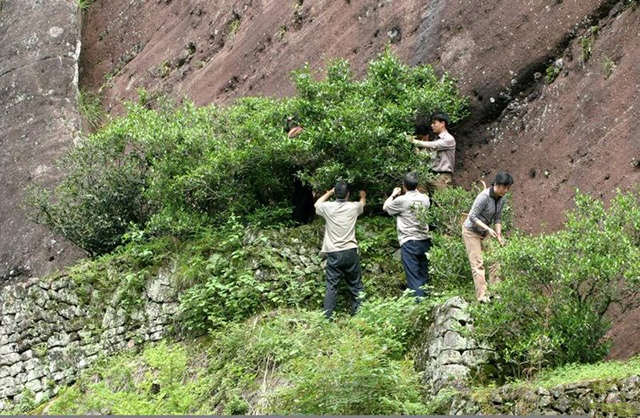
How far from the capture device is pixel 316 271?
41.5 feet

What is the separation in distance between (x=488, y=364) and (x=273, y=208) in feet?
14.2

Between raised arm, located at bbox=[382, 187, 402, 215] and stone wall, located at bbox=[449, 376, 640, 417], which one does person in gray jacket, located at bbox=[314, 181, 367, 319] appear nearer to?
raised arm, located at bbox=[382, 187, 402, 215]

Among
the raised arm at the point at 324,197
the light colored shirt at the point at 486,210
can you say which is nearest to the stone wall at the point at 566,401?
the light colored shirt at the point at 486,210

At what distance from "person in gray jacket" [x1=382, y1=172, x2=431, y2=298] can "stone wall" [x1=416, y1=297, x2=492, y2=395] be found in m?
1.21

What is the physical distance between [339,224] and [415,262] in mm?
924

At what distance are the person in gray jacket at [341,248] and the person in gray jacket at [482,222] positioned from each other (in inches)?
54.6

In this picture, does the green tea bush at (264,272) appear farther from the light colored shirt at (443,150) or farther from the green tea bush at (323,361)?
the light colored shirt at (443,150)

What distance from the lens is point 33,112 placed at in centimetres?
1925

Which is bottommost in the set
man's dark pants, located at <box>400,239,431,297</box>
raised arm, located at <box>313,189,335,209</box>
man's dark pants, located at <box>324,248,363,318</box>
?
man's dark pants, located at <box>400,239,431,297</box>

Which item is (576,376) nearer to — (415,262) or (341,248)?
(415,262)

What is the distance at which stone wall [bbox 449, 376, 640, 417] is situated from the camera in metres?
8.42

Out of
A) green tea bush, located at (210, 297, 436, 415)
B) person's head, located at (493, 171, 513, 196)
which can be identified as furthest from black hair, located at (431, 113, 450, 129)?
green tea bush, located at (210, 297, 436, 415)

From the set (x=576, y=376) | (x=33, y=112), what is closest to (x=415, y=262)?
(x=576, y=376)

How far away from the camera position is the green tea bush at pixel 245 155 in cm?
1291
